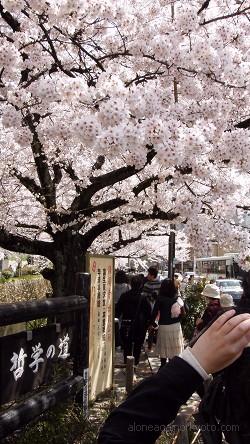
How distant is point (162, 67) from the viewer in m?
6.14

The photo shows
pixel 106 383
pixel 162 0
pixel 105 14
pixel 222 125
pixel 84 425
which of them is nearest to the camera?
pixel 84 425

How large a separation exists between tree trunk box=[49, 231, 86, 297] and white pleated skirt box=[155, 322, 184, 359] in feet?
5.69

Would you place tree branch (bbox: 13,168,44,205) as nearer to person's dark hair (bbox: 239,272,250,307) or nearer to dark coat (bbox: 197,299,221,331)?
dark coat (bbox: 197,299,221,331)

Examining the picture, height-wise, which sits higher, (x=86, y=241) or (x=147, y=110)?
(x=147, y=110)

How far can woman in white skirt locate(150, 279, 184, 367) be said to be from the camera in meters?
7.95

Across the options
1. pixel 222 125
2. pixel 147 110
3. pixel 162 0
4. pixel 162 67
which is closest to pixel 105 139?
pixel 147 110

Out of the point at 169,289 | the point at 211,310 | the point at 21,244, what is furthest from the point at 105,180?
the point at 169,289

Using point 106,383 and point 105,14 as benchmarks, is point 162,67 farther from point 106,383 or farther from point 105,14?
point 106,383

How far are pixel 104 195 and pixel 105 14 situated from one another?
454 cm

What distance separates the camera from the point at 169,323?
8.05 meters

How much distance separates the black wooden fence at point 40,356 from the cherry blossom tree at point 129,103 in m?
1.48

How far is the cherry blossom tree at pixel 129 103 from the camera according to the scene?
4816 millimetres

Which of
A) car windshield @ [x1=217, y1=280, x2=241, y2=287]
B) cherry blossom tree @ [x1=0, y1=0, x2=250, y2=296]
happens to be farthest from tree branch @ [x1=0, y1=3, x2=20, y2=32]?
car windshield @ [x1=217, y1=280, x2=241, y2=287]

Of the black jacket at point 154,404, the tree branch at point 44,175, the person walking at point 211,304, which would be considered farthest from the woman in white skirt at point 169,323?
the black jacket at point 154,404
